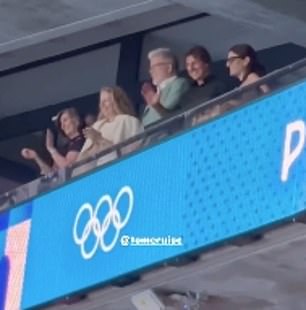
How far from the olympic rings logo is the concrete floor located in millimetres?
278

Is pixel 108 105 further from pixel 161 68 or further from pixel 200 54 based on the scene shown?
pixel 200 54

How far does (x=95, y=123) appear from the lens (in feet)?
27.4

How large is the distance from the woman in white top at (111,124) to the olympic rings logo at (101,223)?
17.2 inches

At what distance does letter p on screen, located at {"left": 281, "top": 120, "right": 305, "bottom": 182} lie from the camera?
20.7 ft

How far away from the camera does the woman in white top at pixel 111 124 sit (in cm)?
804

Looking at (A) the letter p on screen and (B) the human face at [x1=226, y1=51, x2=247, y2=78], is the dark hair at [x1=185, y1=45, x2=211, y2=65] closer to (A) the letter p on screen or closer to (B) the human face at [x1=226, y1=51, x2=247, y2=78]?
(B) the human face at [x1=226, y1=51, x2=247, y2=78]

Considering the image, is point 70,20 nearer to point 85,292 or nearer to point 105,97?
point 105,97

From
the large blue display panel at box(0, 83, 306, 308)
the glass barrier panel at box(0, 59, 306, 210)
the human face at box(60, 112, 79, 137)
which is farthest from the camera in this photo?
the human face at box(60, 112, 79, 137)

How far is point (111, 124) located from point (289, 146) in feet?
6.65

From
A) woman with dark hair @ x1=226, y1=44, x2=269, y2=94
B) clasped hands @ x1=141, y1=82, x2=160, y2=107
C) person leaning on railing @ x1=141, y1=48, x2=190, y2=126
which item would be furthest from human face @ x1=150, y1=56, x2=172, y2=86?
woman with dark hair @ x1=226, y1=44, x2=269, y2=94

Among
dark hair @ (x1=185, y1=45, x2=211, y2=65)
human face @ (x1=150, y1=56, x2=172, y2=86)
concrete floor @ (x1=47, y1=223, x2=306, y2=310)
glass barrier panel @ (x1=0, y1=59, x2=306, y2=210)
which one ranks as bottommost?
concrete floor @ (x1=47, y1=223, x2=306, y2=310)

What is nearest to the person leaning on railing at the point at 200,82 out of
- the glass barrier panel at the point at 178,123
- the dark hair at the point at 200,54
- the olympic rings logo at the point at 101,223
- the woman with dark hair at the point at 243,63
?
the dark hair at the point at 200,54

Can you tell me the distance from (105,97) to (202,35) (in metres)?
3.54

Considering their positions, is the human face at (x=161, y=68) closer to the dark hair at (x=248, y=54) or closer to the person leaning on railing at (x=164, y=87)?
the person leaning on railing at (x=164, y=87)
